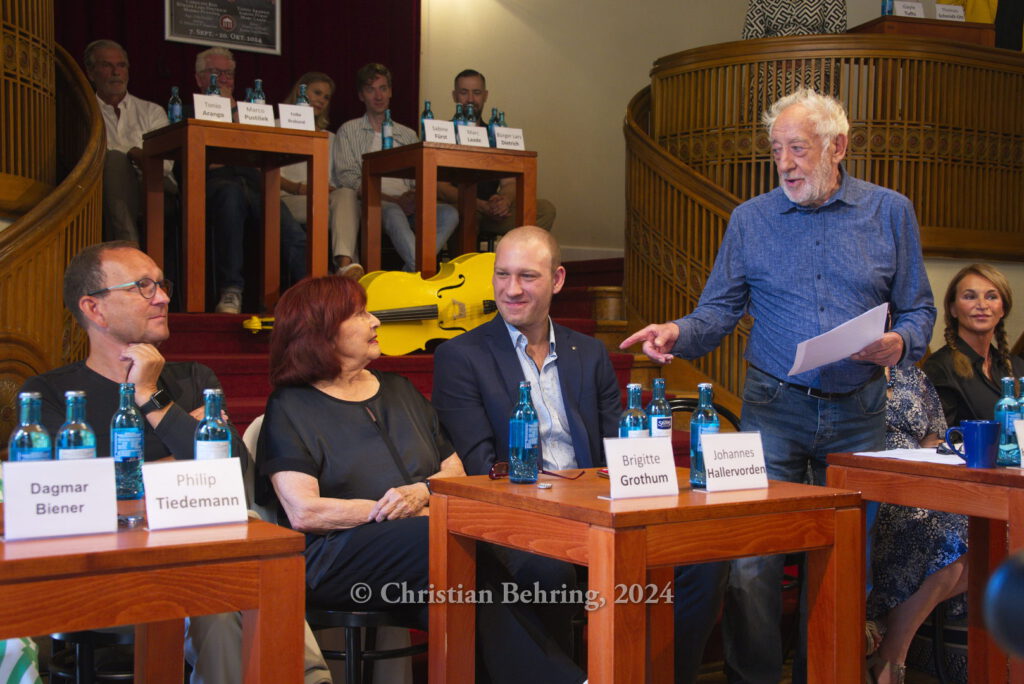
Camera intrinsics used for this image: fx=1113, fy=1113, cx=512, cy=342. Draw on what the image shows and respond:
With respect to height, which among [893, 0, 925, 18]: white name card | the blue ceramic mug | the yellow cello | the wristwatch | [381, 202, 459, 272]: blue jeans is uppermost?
[893, 0, 925, 18]: white name card

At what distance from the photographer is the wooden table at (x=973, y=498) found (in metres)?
2.25

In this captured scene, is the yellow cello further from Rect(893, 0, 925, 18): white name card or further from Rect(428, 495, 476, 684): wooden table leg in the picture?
Rect(893, 0, 925, 18): white name card

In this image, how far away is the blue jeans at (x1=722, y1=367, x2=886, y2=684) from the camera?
8.54ft

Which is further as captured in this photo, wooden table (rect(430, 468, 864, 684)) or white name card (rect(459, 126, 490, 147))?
white name card (rect(459, 126, 490, 147))

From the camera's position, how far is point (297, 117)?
487 centimetres

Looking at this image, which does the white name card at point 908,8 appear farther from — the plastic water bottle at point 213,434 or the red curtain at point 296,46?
the plastic water bottle at point 213,434

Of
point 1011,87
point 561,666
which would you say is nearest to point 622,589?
point 561,666

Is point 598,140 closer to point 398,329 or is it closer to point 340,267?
point 340,267

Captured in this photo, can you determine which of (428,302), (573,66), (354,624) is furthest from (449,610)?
(573,66)

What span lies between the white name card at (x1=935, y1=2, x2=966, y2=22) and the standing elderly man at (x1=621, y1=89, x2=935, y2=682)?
4.18 metres

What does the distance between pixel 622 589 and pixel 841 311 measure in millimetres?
1182

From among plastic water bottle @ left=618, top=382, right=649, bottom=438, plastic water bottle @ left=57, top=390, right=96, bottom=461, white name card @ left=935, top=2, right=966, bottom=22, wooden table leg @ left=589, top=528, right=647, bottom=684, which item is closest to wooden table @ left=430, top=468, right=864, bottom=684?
wooden table leg @ left=589, top=528, right=647, bottom=684

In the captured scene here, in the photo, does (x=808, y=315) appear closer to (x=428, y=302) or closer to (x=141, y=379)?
(x=141, y=379)

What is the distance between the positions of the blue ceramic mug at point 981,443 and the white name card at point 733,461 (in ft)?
1.70
